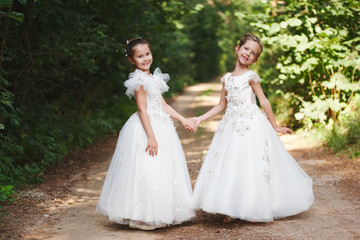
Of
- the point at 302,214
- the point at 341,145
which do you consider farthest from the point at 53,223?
the point at 341,145

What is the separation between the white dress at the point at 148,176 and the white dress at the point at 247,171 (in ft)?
0.78

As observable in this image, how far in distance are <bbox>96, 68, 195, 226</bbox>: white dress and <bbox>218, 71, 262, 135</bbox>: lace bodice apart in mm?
674

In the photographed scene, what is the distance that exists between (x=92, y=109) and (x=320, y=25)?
20.3 feet

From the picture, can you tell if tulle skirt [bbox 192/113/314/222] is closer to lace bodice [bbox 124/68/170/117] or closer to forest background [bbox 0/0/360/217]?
lace bodice [bbox 124/68/170/117]

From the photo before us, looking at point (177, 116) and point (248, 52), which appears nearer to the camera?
point (248, 52)

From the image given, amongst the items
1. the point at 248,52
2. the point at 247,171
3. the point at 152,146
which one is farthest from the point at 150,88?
the point at 247,171

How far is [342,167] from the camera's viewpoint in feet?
21.4

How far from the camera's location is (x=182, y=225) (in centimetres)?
446

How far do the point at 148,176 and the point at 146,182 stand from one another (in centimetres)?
6

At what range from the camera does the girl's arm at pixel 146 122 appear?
422 cm

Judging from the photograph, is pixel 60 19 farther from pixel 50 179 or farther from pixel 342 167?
pixel 342 167

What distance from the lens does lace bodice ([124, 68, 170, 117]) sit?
14.1 ft

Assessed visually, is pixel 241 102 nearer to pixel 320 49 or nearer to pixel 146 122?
pixel 146 122

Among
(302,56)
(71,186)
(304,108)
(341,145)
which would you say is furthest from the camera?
(304,108)
